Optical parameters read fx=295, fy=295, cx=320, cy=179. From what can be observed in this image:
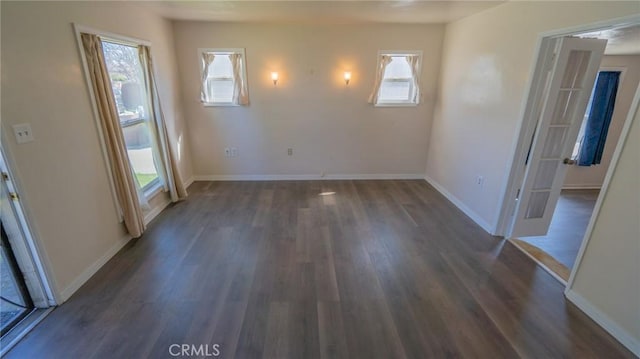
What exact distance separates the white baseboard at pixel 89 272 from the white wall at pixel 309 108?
90.2 inches

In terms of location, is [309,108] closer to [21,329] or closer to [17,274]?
[17,274]

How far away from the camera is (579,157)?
5.32m

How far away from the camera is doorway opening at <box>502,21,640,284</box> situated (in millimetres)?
2951

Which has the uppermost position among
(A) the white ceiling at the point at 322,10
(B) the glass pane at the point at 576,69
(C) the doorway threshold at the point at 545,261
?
(A) the white ceiling at the point at 322,10

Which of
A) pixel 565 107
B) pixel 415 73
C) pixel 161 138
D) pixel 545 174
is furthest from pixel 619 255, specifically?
pixel 161 138

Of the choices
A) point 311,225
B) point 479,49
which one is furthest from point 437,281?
point 479,49

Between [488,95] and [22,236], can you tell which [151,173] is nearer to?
[22,236]

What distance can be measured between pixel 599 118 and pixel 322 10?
508 cm

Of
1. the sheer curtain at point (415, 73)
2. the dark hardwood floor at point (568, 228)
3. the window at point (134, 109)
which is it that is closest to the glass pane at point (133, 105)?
the window at point (134, 109)

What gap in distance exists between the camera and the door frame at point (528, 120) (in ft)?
8.49

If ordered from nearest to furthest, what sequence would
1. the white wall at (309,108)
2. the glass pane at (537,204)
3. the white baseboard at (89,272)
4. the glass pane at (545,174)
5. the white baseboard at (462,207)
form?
Answer: the white baseboard at (89,272), the glass pane at (545,174), the glass pane at (537,204), the white baseboard at (462,207), the white wall at (309,108)

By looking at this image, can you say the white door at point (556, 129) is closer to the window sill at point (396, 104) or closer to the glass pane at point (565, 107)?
the glass pane at point (565, 107)

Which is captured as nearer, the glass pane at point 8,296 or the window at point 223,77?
the glass pane at point 8,296

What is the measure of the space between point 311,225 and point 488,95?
262 cm
